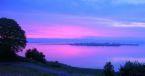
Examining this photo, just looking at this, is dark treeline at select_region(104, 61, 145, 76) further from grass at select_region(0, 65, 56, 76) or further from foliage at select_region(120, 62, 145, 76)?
grass at select_region(0, 65, 56, 76)

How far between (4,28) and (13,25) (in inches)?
53.5

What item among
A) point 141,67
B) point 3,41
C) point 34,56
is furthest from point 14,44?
point 141,67

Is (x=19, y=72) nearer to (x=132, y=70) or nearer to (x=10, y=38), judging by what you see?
(x=132, y=70)

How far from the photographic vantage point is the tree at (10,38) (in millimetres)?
52844

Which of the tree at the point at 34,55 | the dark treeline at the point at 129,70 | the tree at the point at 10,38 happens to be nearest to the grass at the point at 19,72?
the dark treeline at the point at 129,70

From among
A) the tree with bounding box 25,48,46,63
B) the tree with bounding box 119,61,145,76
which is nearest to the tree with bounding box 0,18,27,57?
the tree with bounding box 25,48,46,63

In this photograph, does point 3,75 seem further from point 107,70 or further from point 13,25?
point 13,25

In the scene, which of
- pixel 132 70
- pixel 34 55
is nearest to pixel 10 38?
pixel 34 55

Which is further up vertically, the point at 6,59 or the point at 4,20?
the point at 4,20

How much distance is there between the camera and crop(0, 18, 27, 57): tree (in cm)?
5284

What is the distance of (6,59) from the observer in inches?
2104

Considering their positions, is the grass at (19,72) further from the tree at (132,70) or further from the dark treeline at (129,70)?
the tree at (132,70)

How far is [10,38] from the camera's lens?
175 feet

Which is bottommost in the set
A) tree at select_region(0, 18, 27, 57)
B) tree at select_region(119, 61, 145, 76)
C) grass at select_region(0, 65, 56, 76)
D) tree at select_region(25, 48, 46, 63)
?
grass at select_region(0, 65, 56, 76)
